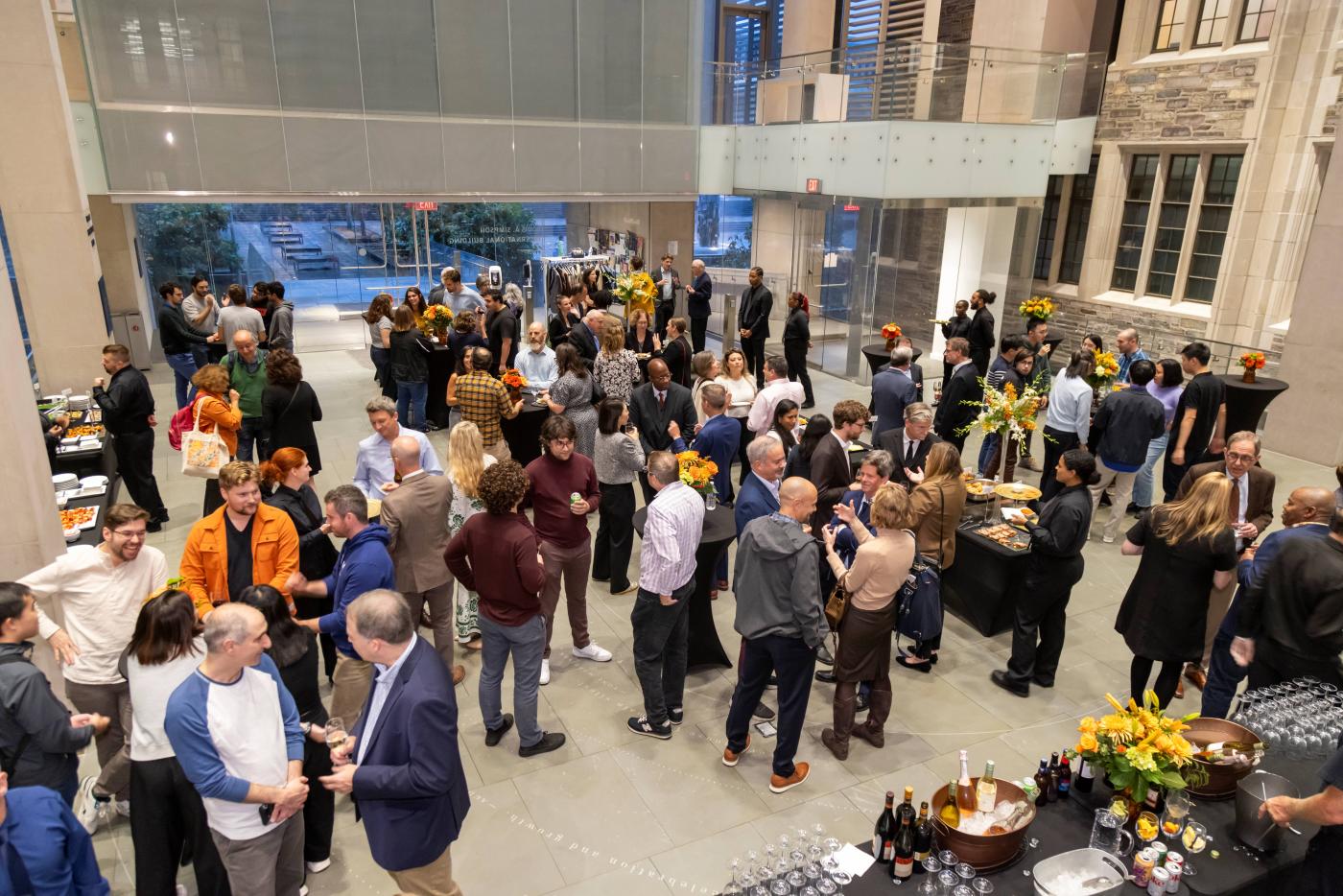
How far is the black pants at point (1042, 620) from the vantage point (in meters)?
5.09

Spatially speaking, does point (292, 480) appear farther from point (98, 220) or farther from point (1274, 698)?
point (98, 220)

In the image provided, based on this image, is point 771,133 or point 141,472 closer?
point 141,472

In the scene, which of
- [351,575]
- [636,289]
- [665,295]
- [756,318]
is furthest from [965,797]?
[665,295]

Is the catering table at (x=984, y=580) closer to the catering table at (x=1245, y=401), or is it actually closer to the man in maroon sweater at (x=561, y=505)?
the man in maroon sweater at (x=561, y=505)

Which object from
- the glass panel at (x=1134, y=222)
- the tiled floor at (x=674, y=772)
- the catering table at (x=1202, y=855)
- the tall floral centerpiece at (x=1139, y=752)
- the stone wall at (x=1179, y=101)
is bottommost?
the tiled floor at (x=674, y=772)

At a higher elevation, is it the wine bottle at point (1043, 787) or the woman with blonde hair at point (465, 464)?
the woman with blonde hair at point (465, 464)

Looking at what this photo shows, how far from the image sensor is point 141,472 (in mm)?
7164

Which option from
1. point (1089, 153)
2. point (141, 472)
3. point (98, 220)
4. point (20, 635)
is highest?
point (1089, 153)

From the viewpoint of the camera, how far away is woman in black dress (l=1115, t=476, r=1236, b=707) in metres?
4.41

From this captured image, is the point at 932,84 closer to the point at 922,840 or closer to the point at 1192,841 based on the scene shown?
the point at 1192,841

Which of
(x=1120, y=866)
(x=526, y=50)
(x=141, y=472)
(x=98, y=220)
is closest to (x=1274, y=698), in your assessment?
(x=1120, y=866)

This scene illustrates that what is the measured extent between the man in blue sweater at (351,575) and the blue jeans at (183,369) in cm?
625

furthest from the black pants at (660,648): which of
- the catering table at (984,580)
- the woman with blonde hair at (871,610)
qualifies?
the catering table at (984,580)

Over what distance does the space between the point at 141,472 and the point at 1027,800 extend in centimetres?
718
